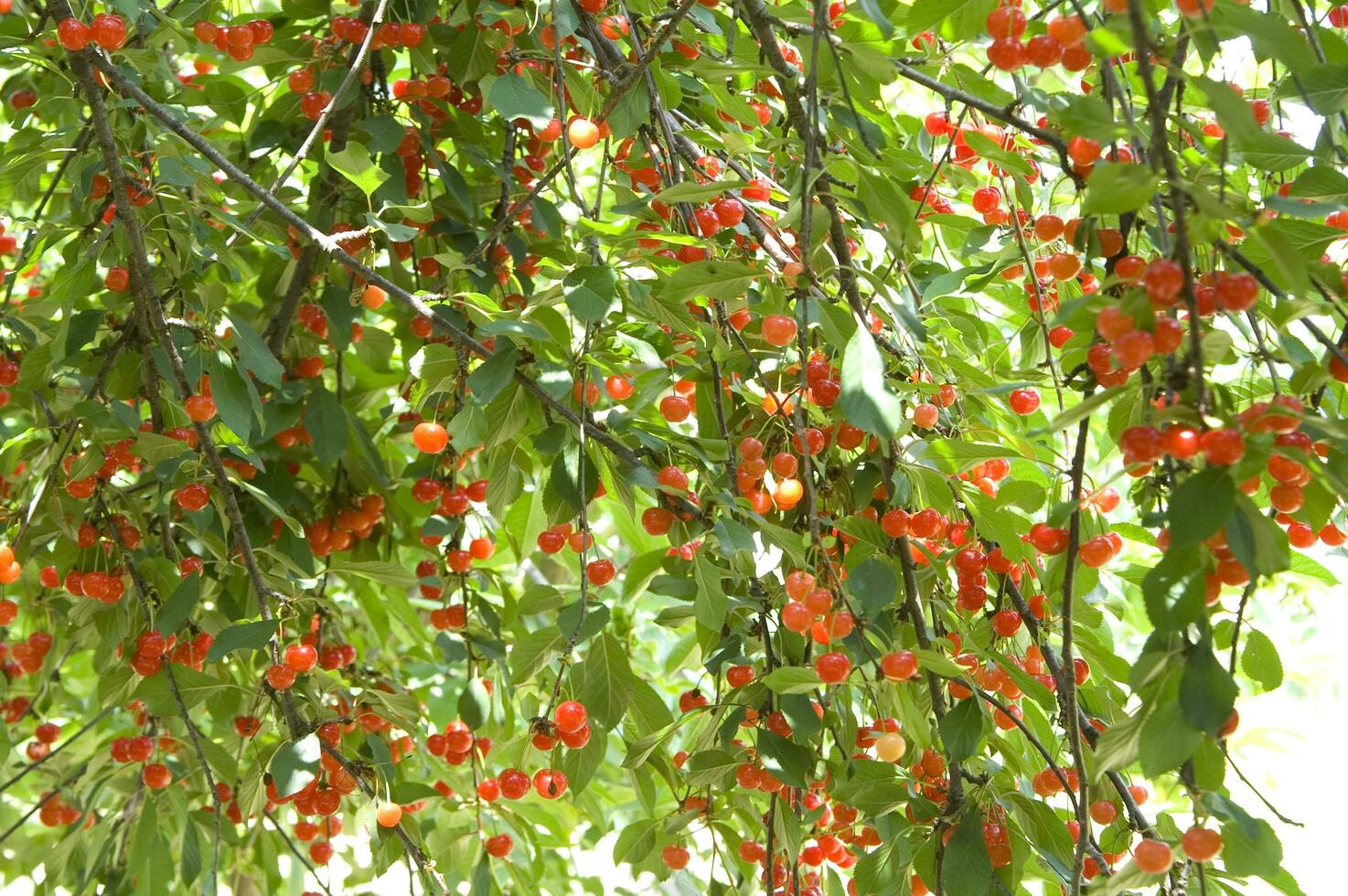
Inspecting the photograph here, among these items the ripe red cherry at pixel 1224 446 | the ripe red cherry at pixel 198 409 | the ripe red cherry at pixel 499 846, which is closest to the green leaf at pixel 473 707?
the ripe red cherry at pixel 499 846

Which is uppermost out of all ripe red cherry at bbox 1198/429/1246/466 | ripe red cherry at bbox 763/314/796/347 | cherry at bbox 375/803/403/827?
ripe red cherry at bbox 1198/429/1246/466

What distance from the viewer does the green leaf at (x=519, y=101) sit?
143 cm

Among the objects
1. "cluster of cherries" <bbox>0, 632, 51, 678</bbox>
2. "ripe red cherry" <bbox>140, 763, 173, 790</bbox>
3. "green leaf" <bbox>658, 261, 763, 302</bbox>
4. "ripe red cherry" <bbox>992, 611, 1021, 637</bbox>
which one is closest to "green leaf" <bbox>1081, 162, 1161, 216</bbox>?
"green leaf" <bbox>658, 261, 763, 302</bbox>

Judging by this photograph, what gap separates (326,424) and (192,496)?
0.35 meters

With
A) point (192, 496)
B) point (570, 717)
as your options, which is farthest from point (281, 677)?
point (570, 717)

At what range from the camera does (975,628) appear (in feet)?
4.76

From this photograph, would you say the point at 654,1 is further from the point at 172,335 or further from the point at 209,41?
the point at 172,335

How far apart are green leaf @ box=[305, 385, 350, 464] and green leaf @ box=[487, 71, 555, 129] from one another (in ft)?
2.29

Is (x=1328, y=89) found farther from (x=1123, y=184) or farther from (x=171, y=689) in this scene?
(x=171, y=689)

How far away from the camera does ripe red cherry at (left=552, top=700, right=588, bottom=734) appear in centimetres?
141

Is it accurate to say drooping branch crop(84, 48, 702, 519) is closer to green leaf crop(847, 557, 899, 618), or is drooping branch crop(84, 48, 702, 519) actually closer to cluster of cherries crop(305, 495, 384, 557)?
green leaf crop(847, 557, 899, 618)

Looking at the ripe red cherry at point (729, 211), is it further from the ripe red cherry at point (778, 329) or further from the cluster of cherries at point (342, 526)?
the cluster of cherries at point (342, 526)

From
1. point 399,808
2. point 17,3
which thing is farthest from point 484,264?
point 17,3

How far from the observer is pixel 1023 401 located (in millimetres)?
1625
